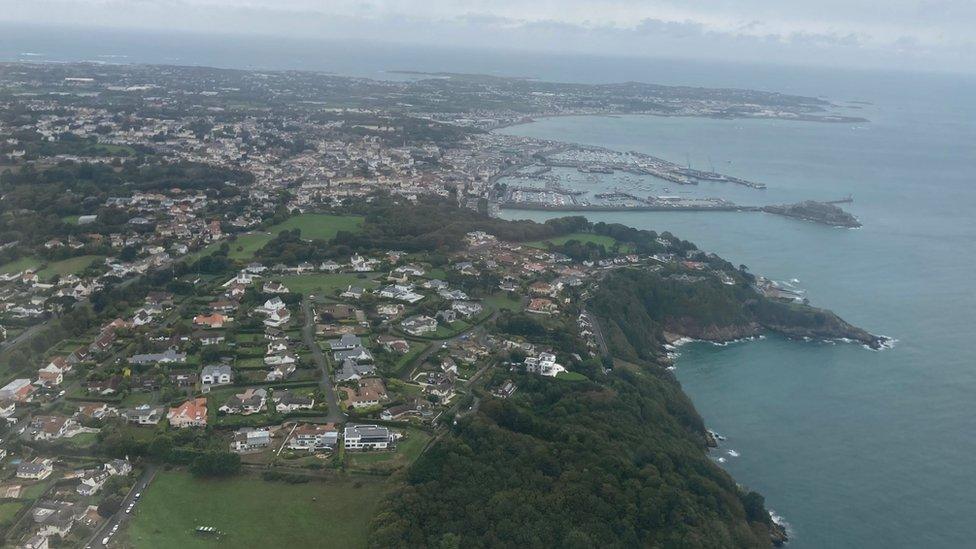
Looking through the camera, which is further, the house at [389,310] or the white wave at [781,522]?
the house at [389,310]

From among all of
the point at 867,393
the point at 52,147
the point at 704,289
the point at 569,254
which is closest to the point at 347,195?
the point at 569,254

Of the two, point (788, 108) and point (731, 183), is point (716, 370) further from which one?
point (788, 108)

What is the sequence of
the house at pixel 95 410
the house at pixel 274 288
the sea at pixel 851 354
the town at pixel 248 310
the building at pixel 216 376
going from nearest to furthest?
the town at pixel 248 310 < the house at pixel 95 410 < the sea at pixel 851 354 < the building at pixel 216 376 < the house at pixel 274 288

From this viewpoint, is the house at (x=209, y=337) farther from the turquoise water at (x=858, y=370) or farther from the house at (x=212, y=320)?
the turquoise water at (x=858, y=370)

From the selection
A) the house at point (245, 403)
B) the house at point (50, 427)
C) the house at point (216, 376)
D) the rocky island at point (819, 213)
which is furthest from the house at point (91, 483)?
Result: the rocky island at point (819, 213)

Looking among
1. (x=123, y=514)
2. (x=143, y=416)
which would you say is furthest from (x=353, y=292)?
(x=123, y=514)

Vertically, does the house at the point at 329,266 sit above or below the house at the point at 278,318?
above
